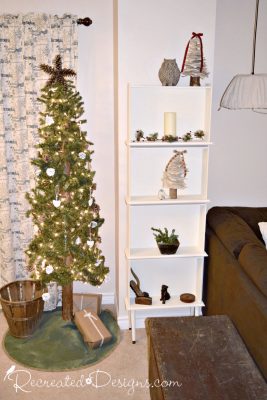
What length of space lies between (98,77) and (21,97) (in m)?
0.64

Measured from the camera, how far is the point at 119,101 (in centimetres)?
301

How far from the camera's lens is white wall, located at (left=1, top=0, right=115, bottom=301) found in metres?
3.22

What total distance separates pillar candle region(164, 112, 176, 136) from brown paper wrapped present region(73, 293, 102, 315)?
1.60 meters

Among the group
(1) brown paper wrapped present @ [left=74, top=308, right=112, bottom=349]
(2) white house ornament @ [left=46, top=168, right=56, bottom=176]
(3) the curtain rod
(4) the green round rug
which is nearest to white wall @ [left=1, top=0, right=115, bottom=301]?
(3) the curtain rod

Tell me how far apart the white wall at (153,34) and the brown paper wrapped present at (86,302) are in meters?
1.51

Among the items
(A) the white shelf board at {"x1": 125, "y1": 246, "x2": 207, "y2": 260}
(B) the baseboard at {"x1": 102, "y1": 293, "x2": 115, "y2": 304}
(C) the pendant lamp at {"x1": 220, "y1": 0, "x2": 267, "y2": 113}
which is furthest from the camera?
(B) the baseboard at {"x1": 102, "y1": 293, "x2": 115, "y2": 304}

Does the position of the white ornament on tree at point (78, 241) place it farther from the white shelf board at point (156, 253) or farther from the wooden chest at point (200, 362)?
the wooden chest at point (200, 362)

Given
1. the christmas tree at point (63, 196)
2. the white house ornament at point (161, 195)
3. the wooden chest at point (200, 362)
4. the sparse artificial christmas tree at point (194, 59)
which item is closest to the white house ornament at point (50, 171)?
the christmas tree at point (63, 196)

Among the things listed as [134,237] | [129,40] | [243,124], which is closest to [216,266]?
[134,237]

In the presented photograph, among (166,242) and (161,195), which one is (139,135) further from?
(166,242)

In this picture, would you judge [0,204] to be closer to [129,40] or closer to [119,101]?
[119,101]

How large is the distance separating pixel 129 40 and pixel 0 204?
5.47ft

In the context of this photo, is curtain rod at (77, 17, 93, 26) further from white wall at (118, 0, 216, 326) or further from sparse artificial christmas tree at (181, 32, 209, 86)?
sparse artificial christmas tree at (181, 32, 209, 86)

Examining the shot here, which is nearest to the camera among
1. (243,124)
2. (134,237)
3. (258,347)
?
(258,347)
